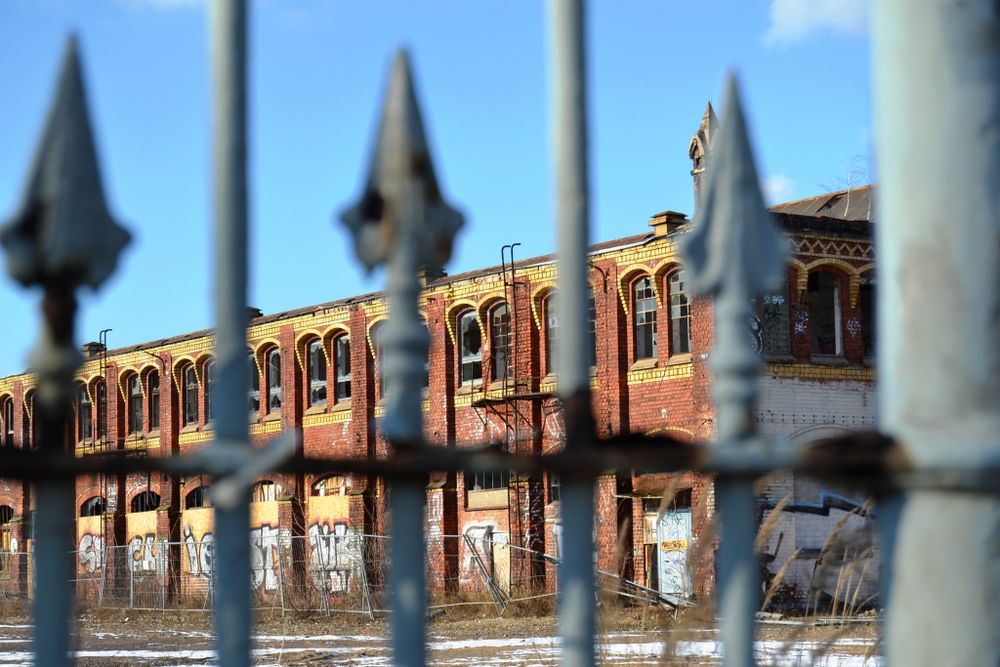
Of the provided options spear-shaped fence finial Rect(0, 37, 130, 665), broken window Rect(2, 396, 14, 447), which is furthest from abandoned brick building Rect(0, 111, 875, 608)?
spear-shaped fence finial Rect(0, 37, 130, 665)

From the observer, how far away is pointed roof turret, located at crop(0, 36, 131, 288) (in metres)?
1.53

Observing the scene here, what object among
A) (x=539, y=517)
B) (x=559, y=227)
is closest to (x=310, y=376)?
(x=539, y=517)

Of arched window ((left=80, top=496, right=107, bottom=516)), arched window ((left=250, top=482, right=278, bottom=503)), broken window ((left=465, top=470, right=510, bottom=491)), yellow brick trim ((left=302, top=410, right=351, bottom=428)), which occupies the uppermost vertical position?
yellow brick trim ((left=302, top=410, right=351, bottom=428))

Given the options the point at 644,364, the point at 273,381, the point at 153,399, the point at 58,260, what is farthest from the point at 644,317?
the point at 58,260

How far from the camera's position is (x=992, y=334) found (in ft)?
5.90

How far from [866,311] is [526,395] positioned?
7674 millimetres

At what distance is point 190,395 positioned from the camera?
37938 mm

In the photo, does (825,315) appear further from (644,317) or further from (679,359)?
(644,317)

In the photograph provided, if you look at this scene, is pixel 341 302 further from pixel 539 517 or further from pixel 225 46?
pixel 225 46

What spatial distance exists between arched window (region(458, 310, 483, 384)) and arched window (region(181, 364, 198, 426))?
9.99 m

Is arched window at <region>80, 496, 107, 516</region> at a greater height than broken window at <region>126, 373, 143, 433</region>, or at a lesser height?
lesser

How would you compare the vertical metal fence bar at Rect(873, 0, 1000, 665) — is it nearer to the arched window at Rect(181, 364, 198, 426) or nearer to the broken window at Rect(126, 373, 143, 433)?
the arched window at Rect(181, 364, 198, 426)

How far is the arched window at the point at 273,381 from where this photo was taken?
118 ft

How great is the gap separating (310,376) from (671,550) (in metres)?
12.5
